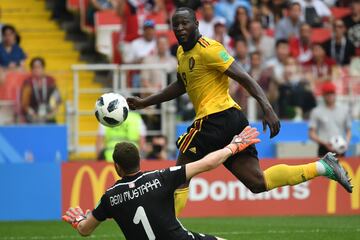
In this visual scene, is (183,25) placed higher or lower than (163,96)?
higher

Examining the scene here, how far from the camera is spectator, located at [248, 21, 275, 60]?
63.2ft

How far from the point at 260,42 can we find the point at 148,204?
37.7 ft

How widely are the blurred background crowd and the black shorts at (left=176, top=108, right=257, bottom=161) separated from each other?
252 inches

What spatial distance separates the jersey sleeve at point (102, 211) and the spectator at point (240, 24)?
38.0 feet

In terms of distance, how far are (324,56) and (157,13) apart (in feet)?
11.3

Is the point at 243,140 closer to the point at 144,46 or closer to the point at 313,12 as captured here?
the point at 144,46

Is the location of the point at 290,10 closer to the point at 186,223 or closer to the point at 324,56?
the point at 324,56

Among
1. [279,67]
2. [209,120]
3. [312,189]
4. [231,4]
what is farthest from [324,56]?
[209,120]

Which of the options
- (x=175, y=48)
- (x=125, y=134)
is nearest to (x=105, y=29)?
(x=175, y=48)

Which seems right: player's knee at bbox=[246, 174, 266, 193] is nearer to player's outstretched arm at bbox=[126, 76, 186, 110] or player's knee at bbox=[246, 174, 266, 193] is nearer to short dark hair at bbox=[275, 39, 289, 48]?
player's outstretched arm at bbox=[126, 76, 186, 110]

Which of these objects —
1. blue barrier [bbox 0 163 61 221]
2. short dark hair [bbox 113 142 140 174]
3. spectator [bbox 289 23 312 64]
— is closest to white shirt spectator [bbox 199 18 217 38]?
spectator [bbox 289 23 312 64]

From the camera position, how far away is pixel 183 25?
9.86m

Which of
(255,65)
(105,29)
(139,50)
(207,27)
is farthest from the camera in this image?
(105,29)

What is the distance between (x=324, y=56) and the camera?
759 inches
